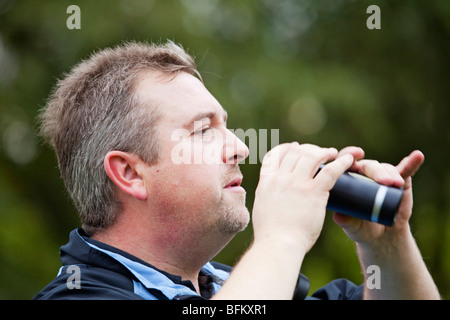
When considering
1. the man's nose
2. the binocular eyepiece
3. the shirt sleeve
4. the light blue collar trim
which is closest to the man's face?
the man's nose

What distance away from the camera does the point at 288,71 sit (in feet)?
22.5

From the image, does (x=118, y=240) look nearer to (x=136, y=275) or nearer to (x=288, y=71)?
(x=136, y=275)

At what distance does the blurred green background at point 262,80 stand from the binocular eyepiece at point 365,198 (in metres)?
4.01

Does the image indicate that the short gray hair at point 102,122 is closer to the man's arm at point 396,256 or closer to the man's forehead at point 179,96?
the man's forehead at point 179,96

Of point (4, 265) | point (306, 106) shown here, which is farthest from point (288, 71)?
point (4, 265)

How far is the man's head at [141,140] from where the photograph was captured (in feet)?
6.93

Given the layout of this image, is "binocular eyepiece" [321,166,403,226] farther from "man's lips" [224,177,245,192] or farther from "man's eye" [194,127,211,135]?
"man's eye" [194,127,211,135]

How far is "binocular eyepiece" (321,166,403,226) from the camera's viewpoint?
181cm

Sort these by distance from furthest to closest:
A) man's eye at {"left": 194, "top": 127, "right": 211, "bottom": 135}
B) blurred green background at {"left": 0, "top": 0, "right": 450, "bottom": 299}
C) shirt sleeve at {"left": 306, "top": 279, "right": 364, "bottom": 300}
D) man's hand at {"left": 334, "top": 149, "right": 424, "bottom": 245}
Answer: blurred green background at {"left": 0, "top": 0, "right": 450, "bottom": 299} → shirt sleeve at {"left": 306, "top": 279, "right": 364, "bottom": 300} → man's eye at {"left": 194, "top": 127, "right": 211, "bottom": 135} → man's hand at {"left": 334, "top": 149, "right": 424, "bottom": 245}

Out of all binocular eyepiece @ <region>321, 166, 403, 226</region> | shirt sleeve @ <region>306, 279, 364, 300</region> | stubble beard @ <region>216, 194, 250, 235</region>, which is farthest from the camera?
shirt sleeve @ <region>306, 279, 364, 300</region>

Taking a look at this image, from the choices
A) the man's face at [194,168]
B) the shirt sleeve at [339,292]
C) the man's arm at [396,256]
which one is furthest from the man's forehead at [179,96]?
the shirt sleeve at [339,292]

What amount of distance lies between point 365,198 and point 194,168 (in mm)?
627

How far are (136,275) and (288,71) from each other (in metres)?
5.22

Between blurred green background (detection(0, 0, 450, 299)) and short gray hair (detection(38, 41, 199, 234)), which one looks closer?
short gray hair (detection(38, 41, 199, 234))
